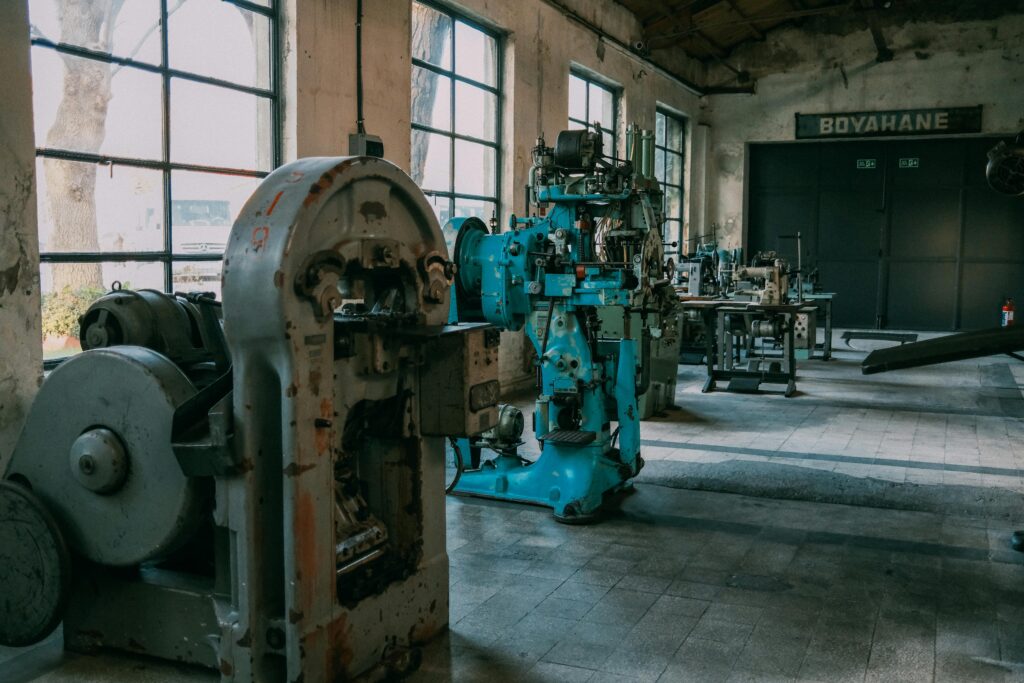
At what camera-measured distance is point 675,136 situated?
1526 centimetres

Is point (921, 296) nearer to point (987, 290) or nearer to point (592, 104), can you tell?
point (987, 290)

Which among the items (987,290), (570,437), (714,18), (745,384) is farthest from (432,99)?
(987,290)

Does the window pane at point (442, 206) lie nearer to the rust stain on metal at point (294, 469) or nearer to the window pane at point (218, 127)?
the window pane at point (218, 127)

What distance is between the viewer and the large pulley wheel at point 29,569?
2.85 metres

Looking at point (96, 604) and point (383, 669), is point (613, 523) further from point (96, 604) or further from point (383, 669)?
point (96, 604)

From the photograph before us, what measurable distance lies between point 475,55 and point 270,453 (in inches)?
269

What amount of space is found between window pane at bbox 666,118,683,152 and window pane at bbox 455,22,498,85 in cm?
644

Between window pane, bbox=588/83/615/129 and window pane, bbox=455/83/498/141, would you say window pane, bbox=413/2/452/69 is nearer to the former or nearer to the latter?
window pane, bbox=455/83/498/141

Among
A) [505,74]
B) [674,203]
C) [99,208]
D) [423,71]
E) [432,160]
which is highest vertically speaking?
[505,74]

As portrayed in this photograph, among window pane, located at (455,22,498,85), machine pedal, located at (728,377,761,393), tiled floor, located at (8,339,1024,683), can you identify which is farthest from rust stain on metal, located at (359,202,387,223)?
machine pedal, located at (728,377,761,393)

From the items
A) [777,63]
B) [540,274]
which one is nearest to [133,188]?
[540,274]

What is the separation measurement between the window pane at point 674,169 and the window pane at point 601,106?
280cm

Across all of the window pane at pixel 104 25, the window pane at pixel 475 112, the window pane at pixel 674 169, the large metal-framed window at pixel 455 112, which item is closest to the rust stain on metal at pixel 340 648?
the window pane at pixel 104 25

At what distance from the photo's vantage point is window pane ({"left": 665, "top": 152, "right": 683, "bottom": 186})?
14.9m
